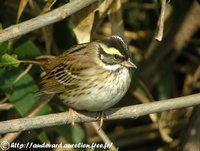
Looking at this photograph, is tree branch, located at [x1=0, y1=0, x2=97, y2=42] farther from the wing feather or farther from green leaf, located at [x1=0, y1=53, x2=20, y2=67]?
the wing feather

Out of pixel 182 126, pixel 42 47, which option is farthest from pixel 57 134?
pixel 182 126

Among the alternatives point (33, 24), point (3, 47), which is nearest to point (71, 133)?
point (3, 47)

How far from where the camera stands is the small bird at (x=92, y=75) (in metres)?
3.60

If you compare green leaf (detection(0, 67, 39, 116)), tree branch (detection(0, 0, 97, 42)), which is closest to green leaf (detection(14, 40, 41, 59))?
green leaf (detection(0, 67, 39, 116))

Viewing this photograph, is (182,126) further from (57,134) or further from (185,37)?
(57,134)

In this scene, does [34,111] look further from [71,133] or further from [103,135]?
[103,135]

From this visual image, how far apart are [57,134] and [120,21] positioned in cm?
102

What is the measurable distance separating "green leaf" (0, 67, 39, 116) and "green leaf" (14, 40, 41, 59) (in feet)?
0.37

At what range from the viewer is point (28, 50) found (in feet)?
13.8

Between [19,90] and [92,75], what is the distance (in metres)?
0.58

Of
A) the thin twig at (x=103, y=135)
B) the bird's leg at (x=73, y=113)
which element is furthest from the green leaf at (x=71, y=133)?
the bird's leg at (x=73, y=113)

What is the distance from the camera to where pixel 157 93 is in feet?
16.1

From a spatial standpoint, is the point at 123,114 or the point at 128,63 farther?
the point at 128,63

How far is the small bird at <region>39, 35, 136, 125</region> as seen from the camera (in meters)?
3.60
